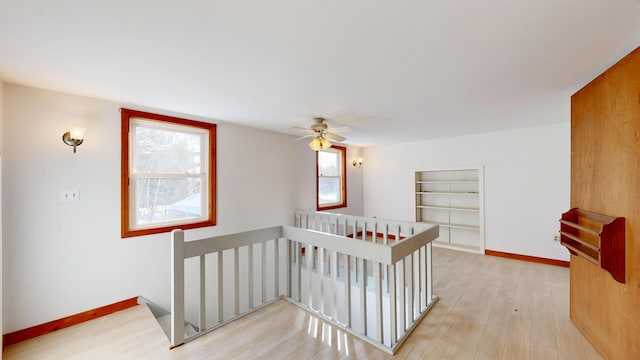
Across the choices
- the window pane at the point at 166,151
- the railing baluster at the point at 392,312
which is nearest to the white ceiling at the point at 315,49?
the window pane at the point at 166,151

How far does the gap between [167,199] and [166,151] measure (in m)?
0.61

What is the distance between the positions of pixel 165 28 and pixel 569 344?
11.9 ft

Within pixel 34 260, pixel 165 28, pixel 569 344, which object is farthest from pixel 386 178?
pixel 34 260

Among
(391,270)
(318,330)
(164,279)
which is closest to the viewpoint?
(391,270)

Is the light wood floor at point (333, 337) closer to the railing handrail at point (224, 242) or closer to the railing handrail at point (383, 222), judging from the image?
the railing handrail at point (224, 242)

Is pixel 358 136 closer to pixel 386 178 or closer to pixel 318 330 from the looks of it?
pixel 386 178

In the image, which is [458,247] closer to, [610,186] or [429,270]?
[429,270]

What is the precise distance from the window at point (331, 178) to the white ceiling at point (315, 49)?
8.55ft

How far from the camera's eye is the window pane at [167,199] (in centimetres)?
298

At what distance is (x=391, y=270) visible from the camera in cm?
189

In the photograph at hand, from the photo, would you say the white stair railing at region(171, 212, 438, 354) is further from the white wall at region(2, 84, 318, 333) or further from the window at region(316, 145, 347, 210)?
the window at region(316, 145, 347, 210)

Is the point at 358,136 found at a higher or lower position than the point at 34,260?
higher

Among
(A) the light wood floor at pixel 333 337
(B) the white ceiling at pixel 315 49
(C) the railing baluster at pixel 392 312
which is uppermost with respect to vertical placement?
(B) the white ceiling at pixel 315 49

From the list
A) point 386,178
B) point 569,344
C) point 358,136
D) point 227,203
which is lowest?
point 569,344
